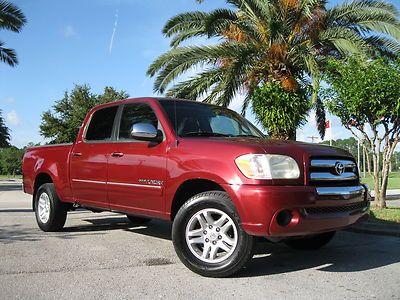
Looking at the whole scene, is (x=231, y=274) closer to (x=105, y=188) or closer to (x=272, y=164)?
(x=272, y=164)

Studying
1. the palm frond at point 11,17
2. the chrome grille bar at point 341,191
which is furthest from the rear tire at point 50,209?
the palm frond at point 11,17

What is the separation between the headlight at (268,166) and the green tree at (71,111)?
3312cm

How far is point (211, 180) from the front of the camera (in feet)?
16.6

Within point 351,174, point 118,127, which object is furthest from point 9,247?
point 351,174

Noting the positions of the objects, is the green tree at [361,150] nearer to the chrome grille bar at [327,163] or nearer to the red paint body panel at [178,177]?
the chrome grille bar at [327,163]

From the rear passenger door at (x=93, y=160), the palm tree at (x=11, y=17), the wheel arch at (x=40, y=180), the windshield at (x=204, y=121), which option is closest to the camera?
the windshield at (x=204, y=121)

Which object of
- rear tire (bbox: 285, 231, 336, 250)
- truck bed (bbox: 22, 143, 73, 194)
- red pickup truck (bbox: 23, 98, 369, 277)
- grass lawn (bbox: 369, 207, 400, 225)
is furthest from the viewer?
grass lawn (bbox: 369, 207, 400, 225)

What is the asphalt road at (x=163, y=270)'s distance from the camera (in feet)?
14.6

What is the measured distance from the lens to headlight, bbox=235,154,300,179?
4.76 m

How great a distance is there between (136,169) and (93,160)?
1049mm

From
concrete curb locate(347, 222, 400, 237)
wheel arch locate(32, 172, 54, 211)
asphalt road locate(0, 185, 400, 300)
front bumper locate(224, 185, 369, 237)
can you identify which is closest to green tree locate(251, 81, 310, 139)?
concrete curb locate(347, 222, 400, 237)

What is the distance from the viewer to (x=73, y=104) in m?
40.8

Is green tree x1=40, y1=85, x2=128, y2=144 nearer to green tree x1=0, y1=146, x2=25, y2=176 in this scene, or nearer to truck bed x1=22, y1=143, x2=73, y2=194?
truck bed x1=22, y1=143, x2=73, y2=194

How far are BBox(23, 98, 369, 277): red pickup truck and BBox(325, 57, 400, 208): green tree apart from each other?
188 inches
